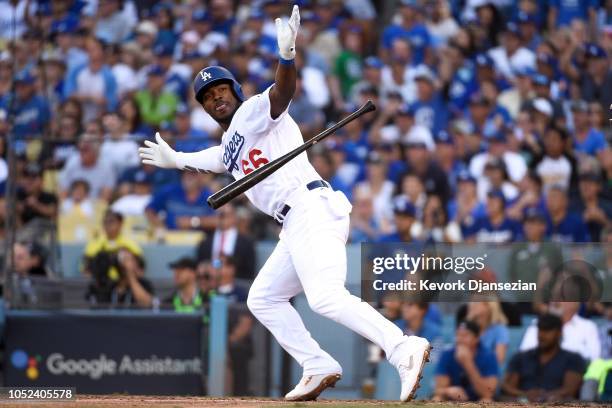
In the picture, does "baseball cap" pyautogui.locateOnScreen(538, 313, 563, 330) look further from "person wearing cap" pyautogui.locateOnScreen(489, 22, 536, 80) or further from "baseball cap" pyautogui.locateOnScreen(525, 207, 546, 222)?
"person wearing cap" pyautogui.locateOnScreen(489, 22, 536, 80)

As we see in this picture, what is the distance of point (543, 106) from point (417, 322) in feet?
13.5

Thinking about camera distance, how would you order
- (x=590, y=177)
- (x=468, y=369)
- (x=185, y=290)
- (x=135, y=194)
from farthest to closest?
(x=590, y=177)
(x=135, y=194)
(x=185, y=290)
(x=468, y=369)

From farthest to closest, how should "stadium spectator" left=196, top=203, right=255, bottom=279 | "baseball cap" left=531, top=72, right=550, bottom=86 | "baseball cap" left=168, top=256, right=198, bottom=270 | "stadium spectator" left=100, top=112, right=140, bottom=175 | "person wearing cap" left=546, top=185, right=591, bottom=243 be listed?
"baseball cap" left=531, top=72, right=550, bottom=86, "stadium spectator" left=100, top=112, right=140, bottom=175, "person wearing cap" left=546, top=185, right=591, bottom=243, "stadium spectator" left=196, top=203, right=255, bottom=279, "baseball cap" left=168, top=256, right=198, bottom=270

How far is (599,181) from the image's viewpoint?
12555mm

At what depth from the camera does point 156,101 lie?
14.5 m

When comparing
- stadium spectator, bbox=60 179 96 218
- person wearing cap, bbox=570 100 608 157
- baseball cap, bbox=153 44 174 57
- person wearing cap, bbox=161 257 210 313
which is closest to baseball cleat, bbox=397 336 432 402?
person wearing cap, bbox=161 257 210 313

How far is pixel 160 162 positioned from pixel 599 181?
539 centimetres

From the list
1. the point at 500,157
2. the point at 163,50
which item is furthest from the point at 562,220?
the point at 163,50

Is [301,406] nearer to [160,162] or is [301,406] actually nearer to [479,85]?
[160,162]

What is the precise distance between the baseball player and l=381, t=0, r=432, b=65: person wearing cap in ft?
24.8

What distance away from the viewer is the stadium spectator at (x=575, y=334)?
400 inches

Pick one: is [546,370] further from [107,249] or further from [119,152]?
[119,152]

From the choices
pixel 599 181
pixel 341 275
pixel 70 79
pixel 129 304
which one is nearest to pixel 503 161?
pixel 599 181

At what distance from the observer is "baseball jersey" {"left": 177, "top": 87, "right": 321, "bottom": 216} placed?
24.7 feet
